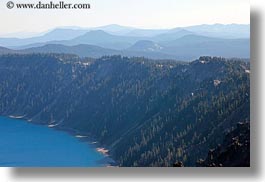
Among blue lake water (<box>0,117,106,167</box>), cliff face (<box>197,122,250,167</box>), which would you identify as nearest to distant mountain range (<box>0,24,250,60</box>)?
cliff face (<box>197,122,250,167</box>)

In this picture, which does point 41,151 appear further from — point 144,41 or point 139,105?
point 139,105

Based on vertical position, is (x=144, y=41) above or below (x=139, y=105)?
above

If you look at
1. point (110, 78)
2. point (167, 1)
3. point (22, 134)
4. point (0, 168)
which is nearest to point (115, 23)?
point (167, 1)

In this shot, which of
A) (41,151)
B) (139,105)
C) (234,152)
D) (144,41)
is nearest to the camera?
(234,152)

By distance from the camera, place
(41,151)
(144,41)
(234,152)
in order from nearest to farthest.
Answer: (234,152)
(41,151)
(144,41)

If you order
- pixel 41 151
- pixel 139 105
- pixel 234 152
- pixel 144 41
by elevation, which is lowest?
pixel 41 151

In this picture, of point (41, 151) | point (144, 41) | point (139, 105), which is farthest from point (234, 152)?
point (139, 105)
